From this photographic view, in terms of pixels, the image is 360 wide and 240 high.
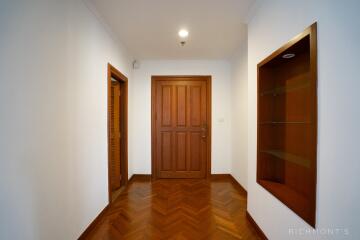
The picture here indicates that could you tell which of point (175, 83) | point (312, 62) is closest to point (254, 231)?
point (312, 62)

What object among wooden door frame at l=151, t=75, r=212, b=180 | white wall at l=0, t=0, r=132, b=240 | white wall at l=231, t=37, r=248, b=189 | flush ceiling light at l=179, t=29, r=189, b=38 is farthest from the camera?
wooden door frame at l=151, t=75, r=212, b=180

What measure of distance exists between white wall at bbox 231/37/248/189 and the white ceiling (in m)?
0.31

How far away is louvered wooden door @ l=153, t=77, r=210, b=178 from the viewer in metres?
3.63

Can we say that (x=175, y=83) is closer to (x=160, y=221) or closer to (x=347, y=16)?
(x=160, y=221)

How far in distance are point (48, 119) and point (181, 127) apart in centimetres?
260

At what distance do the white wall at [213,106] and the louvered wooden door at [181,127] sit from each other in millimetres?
166

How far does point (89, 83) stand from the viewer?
1862mm

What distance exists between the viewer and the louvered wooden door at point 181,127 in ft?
11.9

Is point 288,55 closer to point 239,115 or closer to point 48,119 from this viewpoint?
point 239,115

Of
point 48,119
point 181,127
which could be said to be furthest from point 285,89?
point 181,127

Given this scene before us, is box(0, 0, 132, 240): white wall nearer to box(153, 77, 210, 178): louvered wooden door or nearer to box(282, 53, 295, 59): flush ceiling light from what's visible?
box(153, 77, 210, 178): louvered wooden door

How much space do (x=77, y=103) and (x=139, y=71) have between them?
2.21 meters

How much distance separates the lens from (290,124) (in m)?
1.62

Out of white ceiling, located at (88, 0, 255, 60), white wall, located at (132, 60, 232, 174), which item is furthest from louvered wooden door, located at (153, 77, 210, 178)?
white ceiling, located at (88, 0, 255, 60)
